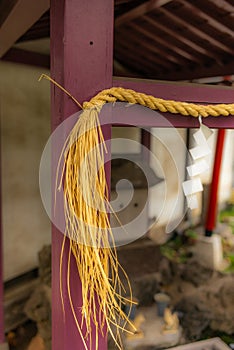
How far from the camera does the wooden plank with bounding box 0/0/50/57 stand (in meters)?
1.13

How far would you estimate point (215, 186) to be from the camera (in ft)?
12.0

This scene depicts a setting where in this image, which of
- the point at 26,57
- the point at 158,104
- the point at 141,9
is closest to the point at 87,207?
the point at 158,104

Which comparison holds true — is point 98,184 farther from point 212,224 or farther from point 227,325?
point 212,224

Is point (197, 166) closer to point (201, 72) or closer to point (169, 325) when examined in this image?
point (201, 72)

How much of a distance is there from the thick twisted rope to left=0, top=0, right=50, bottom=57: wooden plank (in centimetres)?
44

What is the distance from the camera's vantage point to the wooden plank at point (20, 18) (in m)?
1.13

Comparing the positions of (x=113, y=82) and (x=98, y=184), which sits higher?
(x=113, y=82)

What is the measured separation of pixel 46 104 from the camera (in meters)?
3.08

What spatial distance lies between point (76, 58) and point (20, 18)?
74cm

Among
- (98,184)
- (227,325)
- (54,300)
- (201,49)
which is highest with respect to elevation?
(201,49)

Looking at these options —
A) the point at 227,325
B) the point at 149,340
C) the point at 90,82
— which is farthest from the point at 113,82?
the point at 227,325

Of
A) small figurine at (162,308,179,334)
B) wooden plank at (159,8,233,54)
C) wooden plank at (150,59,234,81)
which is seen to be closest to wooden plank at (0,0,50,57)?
wooden plank at (159,8,233,54)

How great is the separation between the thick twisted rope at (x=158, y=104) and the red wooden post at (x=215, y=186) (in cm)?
272

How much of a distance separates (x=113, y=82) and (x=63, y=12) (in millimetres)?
195
